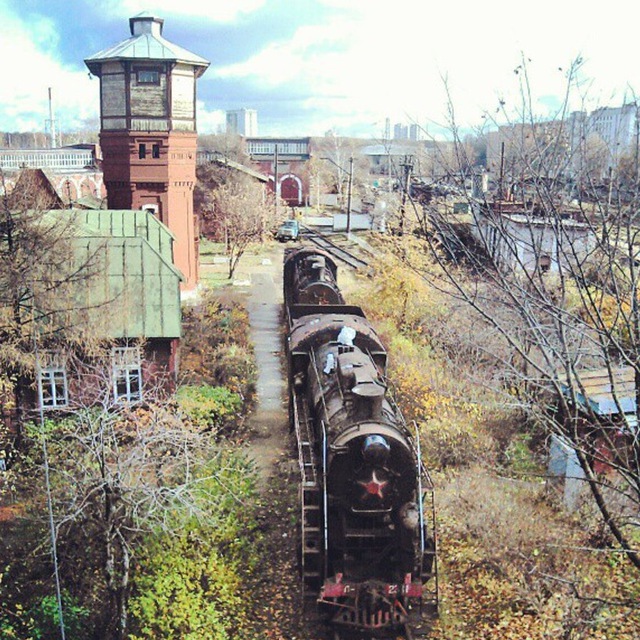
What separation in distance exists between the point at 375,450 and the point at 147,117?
788 inches

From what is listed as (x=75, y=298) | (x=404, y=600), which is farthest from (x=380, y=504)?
(x=75, y=298)

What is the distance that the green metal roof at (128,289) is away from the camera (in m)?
16.6

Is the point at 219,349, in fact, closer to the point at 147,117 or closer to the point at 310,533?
the point at 147,117

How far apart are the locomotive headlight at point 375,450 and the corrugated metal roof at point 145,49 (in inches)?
789

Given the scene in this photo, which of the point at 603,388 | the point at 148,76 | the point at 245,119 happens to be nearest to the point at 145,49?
the point at 148,76

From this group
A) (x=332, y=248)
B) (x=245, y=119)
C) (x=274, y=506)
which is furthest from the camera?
(x=245, y=119)

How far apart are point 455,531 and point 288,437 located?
5.53m

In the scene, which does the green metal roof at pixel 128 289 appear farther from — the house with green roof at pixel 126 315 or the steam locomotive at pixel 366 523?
the steam locomotive at pixel 366 523

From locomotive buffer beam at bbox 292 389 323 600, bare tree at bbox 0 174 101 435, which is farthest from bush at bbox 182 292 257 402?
locomotive buffer beam at bbox 292 389 323 600

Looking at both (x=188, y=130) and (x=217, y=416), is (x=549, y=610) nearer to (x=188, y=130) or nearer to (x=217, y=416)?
(x=217, y=416)

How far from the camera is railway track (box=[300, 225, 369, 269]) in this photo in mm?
39625

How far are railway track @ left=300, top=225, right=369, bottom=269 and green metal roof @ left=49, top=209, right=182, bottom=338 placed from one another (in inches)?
764

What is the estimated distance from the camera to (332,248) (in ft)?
149

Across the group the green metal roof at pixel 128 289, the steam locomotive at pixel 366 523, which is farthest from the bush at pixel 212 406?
the steam locomotive at pixel 366 523
